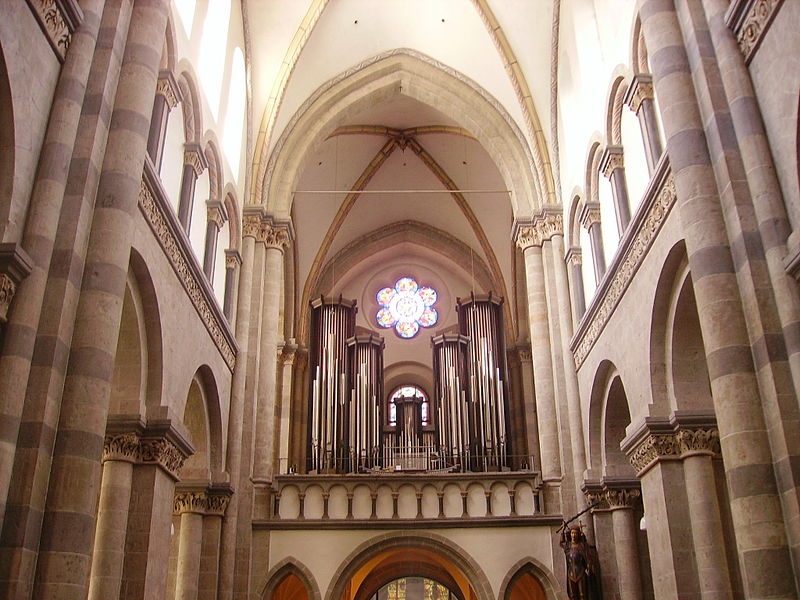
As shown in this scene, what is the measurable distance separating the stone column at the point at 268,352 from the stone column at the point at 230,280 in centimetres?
118

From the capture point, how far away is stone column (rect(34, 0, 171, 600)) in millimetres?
8008

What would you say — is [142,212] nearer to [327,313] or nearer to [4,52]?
[4,52]

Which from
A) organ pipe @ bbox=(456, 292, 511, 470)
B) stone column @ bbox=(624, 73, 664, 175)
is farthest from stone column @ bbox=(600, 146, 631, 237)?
organ pipe @ bbox=(456, 292, 511, 470)

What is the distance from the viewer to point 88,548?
823cm

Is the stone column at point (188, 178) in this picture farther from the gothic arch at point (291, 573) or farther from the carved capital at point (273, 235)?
the gothic arch at point (291, 573)

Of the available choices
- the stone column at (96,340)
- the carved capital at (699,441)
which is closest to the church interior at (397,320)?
the stone column at (96,340)

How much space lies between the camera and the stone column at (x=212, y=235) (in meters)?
15.2

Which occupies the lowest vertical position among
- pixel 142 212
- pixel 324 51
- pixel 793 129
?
pixel 793 129

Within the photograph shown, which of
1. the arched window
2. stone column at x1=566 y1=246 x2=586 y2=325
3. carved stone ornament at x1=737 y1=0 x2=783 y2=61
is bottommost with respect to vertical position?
carved stone ornament at x1=737 y1=0 x2=783 y2=61

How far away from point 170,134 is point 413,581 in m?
20.0

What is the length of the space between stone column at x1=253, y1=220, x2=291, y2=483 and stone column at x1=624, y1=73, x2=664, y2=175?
330 inches

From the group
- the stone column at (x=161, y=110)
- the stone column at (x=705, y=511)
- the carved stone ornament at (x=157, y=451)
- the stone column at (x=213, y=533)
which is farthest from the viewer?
the stone column at (x=213, y=533)

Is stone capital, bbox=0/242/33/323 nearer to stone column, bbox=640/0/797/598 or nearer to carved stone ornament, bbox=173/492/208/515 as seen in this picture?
stone column, bbox=640/0/797/598

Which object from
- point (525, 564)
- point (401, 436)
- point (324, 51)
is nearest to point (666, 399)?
point (525, 564)
